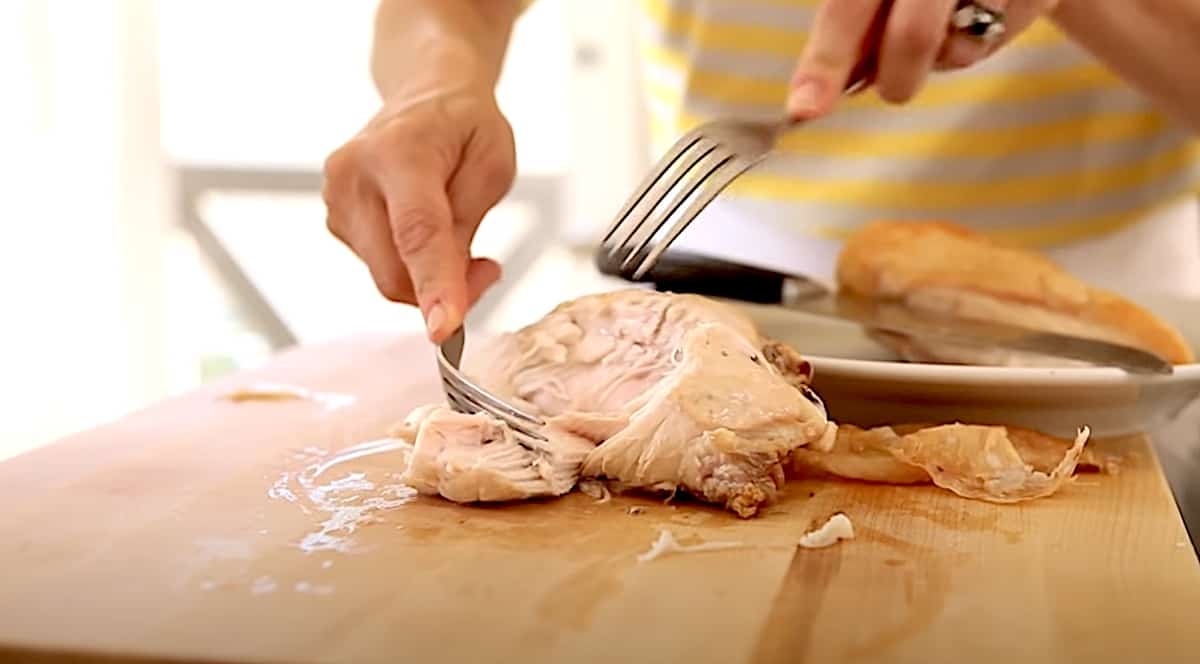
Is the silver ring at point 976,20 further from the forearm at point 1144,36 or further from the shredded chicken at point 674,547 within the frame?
the shredded chicken at point 674,547

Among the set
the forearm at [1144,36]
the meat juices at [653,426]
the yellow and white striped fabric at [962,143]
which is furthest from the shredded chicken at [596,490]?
the yellow and white striped fabric at [962,143]

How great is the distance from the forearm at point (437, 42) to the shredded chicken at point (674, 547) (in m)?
0.53

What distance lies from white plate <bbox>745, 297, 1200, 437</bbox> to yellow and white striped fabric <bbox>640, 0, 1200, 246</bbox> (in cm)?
57

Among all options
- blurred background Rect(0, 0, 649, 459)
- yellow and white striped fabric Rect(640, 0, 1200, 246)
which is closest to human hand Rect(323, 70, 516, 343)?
yellow and white striped fabric Rect(640, 0, 1200, 246)

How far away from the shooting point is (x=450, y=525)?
0.71m

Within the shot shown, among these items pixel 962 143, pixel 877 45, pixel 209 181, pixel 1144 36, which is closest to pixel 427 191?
pixel 877 45

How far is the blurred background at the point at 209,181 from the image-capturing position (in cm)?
203

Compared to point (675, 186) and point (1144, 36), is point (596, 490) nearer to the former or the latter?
point (675, 186)

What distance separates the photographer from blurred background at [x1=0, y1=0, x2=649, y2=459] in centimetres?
203

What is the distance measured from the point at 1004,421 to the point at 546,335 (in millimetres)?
310

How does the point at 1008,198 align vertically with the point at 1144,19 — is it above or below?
below

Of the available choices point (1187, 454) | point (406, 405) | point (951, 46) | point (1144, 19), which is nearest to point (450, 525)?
point (406, 405)

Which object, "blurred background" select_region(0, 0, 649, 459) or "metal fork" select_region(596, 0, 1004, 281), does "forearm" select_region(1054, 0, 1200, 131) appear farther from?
"blurred background" select_region(0, 0, 649, 459)

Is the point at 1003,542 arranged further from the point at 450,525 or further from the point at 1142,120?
the point at 1142,120
